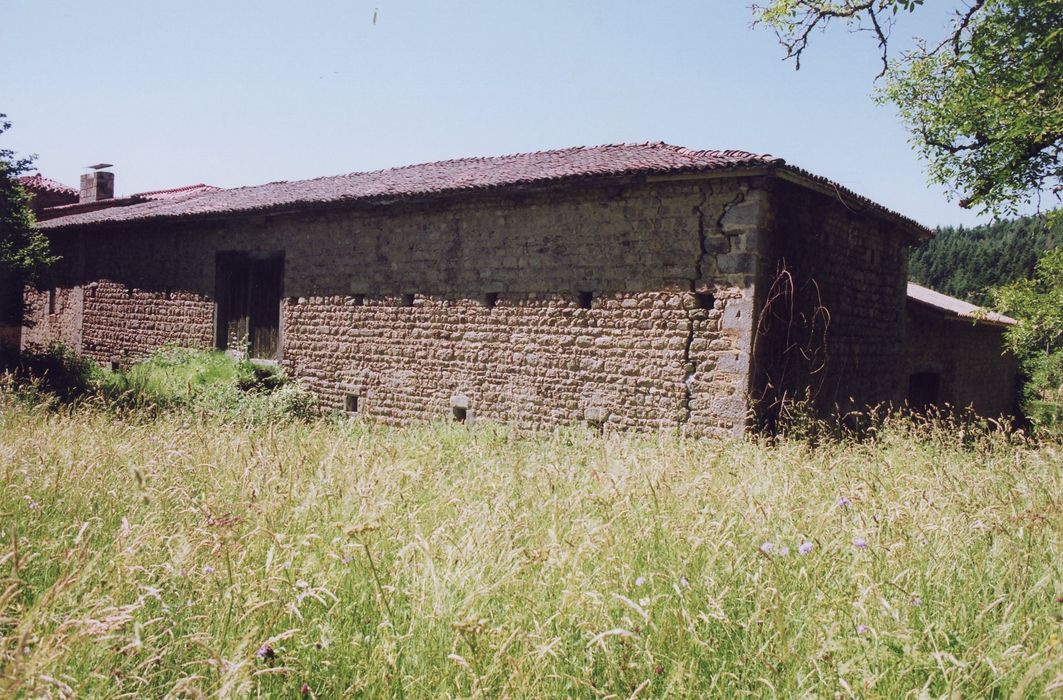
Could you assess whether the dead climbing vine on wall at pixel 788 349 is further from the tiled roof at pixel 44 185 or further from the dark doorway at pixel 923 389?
the tiled roof at pixel 44 185

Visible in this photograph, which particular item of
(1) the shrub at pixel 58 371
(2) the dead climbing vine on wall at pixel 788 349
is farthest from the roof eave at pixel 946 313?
(1) the shrub at pixel 58 371

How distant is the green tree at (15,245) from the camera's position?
1155 centimetres

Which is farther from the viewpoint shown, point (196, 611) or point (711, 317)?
point (711, 317)

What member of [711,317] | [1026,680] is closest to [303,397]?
[711,317]

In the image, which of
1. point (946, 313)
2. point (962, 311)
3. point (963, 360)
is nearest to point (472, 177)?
point (946, 313)

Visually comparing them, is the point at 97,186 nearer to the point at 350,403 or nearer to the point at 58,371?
the point at 58,371

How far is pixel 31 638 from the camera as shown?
1918mm

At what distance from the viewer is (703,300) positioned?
8109mm

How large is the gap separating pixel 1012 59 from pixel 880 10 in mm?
3700

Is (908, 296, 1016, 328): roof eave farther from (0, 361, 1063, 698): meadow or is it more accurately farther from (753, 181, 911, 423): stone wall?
(0, 361, 1063, 698): meadow

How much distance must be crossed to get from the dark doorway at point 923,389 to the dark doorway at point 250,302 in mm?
11039

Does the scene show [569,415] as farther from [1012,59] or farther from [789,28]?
[1012,59]

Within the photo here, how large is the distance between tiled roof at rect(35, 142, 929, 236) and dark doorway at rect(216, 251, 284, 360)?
2.87 ft

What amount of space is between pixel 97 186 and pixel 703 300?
20.0 meters
